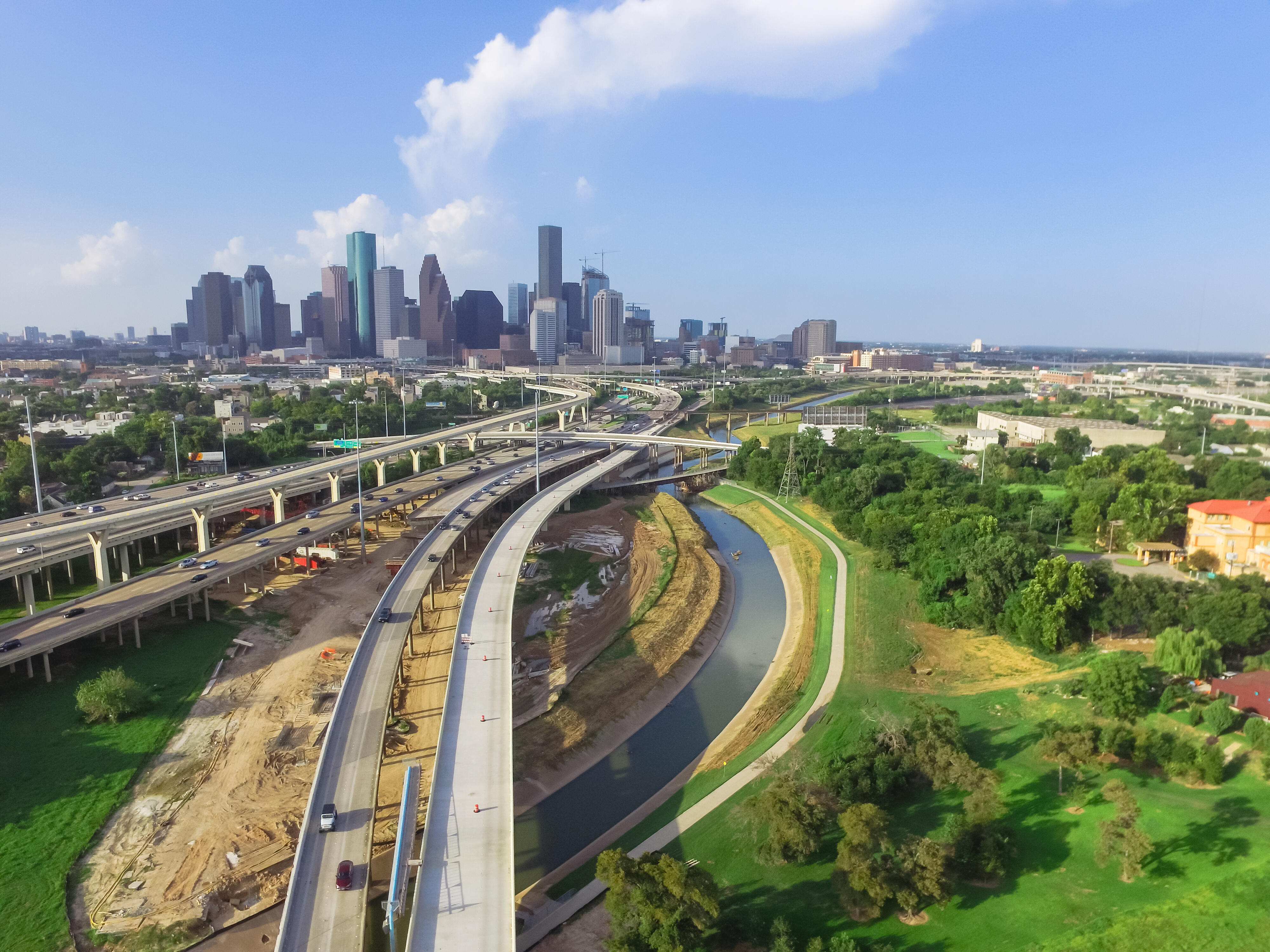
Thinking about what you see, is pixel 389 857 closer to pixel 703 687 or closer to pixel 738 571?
pixel 703 687

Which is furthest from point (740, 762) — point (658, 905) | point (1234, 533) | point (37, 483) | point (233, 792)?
point (37, 483)

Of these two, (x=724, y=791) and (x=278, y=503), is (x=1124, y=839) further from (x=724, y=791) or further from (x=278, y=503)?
(x=278, y=503)

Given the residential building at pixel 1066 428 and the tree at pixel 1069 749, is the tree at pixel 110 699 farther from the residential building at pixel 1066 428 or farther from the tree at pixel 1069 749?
the residential building at pixel 1066 428

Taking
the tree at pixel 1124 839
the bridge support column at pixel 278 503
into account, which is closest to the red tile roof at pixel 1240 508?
the tree at pixel 1124 839

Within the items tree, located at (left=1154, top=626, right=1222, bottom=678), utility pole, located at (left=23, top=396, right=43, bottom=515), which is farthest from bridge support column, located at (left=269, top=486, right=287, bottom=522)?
tree, located at (left=1154, top=626, right=1222, bottom=678)

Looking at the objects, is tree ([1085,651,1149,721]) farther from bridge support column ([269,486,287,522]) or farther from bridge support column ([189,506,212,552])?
bridge support column ([269,486,287,522])

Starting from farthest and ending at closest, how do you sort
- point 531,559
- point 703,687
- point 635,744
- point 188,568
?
point 531,559 < point 188,568 < point 703,687 < point 635,744

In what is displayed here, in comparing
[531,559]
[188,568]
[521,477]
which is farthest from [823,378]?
[188,568]
